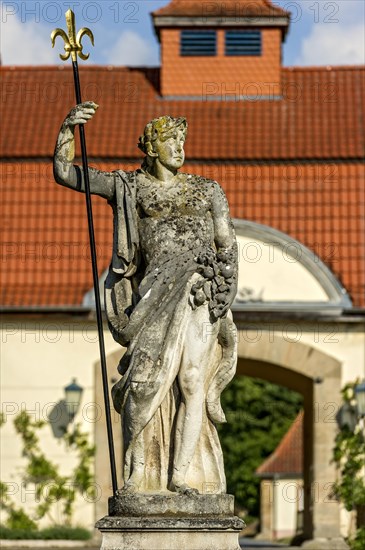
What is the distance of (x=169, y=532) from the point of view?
9820 mm

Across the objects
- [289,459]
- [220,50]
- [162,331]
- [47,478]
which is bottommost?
[289,459]

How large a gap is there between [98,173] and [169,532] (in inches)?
89.5

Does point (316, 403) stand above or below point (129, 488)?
below

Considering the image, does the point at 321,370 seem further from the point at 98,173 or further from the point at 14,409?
the point at 98,173

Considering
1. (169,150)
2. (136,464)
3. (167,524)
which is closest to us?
(167,524)

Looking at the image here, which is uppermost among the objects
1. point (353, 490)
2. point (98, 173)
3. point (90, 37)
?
point (90, 37)

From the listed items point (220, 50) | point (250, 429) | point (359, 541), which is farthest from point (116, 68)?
point (250, 429)

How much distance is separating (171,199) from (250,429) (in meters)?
43.1

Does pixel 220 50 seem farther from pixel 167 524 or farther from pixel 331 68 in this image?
pixel 167 524

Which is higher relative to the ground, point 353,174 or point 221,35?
point 221,35

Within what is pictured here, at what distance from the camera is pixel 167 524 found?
982 cm

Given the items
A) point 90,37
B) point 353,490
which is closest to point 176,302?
point 90,37

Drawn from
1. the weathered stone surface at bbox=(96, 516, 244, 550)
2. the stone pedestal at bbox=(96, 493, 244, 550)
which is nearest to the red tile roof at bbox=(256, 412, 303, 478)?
the stone pedestal at bbox=(96, 493, 244, 550)

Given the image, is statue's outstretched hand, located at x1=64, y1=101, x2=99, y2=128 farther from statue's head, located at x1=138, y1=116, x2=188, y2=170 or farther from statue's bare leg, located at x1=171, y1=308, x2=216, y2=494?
statue's bare leg, located at x1=171, y1=308, x2=216, y2=494
